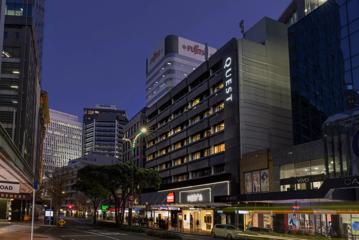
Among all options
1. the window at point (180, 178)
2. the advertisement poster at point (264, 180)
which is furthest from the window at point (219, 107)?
the window at point (180, 178)

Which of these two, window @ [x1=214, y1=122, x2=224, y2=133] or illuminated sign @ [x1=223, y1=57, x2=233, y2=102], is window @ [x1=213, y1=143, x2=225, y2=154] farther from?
illuminated sign @ [x1=223, y1=57, x2=233, y2=102]

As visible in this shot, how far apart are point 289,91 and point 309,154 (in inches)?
951

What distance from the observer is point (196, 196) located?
79.2m

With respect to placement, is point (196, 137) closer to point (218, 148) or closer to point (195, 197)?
point (218, 148)

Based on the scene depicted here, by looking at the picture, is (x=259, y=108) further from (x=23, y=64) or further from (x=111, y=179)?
(x=23, y=64)

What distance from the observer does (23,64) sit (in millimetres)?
101375

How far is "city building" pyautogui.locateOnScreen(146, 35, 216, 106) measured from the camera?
182 meters

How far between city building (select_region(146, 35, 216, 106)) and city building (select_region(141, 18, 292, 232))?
86.5m

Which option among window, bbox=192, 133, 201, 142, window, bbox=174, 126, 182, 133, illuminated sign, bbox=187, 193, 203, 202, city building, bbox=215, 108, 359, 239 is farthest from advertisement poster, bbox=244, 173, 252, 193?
window, bbox=174, 126, 182, 133

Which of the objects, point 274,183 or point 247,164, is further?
point 247,164

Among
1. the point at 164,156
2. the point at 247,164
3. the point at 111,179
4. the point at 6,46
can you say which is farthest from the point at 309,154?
the point at 6,46

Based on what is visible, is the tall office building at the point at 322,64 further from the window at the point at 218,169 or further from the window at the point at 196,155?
the window at the point at 196,155

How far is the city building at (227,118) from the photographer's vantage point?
72.1 meters

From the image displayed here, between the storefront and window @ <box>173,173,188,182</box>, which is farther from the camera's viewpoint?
window @ <box>173,173,188,182</box>
